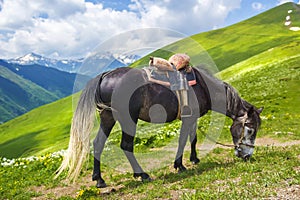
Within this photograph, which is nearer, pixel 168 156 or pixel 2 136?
pixel 168 156

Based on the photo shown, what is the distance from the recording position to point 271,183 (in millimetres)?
7438

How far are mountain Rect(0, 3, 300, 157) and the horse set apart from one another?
0.94m

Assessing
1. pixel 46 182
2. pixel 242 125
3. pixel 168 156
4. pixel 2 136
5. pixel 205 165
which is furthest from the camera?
pixel 2 136

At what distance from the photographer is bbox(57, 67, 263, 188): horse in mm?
9859

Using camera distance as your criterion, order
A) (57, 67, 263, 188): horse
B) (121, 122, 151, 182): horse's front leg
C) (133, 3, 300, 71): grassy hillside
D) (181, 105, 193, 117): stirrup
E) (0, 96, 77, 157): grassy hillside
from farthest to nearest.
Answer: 1. (133, 3, 300, 71): grassy hillside
2. (0, 96, 77, 157): grassy hillside
3. (181, 105, 193, 117): stirrup
4. (121, 122, 151, 182): horse's front leg
5. (57, 67, 263, 188): horse

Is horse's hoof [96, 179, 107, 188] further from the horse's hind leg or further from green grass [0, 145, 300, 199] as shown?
green grass [0, 145, 300, 199]

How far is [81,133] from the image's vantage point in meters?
9.79

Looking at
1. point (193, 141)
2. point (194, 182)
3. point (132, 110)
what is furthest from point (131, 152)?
point (193, 141)

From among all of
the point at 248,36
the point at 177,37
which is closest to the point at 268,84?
the point at 177,37

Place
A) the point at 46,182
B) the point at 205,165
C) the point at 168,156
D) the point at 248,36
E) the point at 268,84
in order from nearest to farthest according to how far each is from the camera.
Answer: the point at 205,165
the point at 46,182
the point at 168,156
the point at 268,84
the point at 248,36

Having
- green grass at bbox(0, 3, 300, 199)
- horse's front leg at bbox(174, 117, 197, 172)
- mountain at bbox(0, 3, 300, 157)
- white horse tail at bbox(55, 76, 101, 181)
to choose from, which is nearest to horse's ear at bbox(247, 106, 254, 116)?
green grass at bbox(0, 3, 300, 199)

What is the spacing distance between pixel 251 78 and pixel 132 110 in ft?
142

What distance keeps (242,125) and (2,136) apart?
142605mm

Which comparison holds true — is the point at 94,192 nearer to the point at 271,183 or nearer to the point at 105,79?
the point at 105,79
